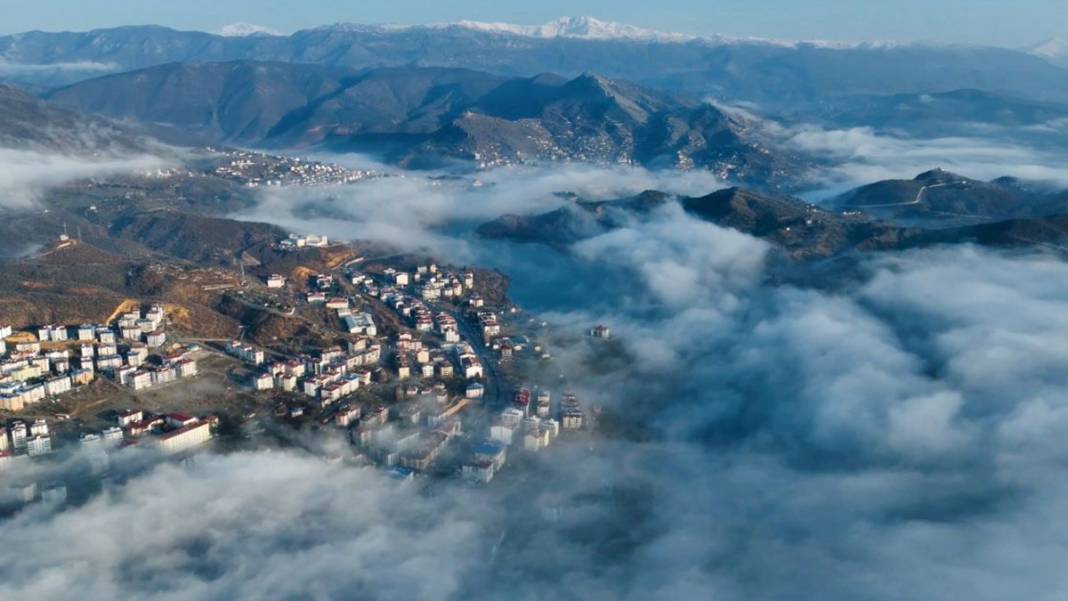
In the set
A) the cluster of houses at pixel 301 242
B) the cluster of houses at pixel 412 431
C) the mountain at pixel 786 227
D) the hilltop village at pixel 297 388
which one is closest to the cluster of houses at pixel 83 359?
the hilltop village at pixel 297 388

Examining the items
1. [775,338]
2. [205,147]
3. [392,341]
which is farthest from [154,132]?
[775,338]

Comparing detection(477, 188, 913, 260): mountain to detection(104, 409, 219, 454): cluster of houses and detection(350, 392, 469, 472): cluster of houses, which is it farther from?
detection(104, 409, 219, 454): cluster of houses

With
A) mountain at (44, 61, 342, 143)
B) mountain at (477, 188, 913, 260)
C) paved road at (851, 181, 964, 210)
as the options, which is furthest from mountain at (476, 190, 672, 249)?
mountain at (44, 61, 342, 143)

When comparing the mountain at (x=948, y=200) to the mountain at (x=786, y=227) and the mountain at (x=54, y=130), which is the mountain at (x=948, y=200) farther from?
the mountain at (x=54, y=130)

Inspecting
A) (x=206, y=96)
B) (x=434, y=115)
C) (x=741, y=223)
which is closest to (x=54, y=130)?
(x=206, y=96)

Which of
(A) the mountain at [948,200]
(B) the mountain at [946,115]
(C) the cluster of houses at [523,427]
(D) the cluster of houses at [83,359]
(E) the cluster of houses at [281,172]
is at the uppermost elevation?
(B) the mountain at [946,115]

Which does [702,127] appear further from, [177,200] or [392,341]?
[392,341]
